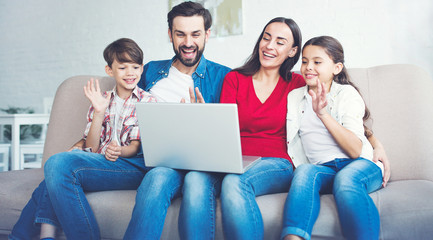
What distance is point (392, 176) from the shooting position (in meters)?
1.52

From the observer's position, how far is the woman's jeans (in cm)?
121

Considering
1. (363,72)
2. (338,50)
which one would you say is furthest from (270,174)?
(363,72)

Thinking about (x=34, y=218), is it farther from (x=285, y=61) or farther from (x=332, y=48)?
(x=332, y=48)

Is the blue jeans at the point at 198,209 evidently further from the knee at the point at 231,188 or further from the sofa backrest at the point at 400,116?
the sofa backrest at the point at 400,116

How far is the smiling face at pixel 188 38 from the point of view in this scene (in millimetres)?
1732

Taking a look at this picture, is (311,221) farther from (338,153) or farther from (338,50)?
(338,50)

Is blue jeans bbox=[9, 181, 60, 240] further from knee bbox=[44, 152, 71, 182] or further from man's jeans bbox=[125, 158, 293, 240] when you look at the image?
man's jeans bbox=[125, 158, 293, 240]

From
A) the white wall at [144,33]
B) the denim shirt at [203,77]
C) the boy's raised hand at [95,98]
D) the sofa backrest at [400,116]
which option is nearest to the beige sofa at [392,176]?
the sofa backrest at [400,116]

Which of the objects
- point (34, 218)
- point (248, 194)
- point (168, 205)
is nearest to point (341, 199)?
point (248, 194)

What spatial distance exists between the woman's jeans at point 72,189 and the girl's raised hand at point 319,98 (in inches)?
28.8

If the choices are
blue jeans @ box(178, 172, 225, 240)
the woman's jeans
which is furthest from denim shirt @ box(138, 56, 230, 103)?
blue jeans @ box(178, 172, 225, 240)

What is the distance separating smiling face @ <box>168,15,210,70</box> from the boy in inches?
9.0

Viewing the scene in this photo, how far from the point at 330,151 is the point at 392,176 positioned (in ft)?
1.13

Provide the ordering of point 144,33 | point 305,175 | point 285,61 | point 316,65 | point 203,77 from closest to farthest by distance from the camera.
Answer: point 305,175
point 316,65
point 285,61
point 203,77
point 144,33
